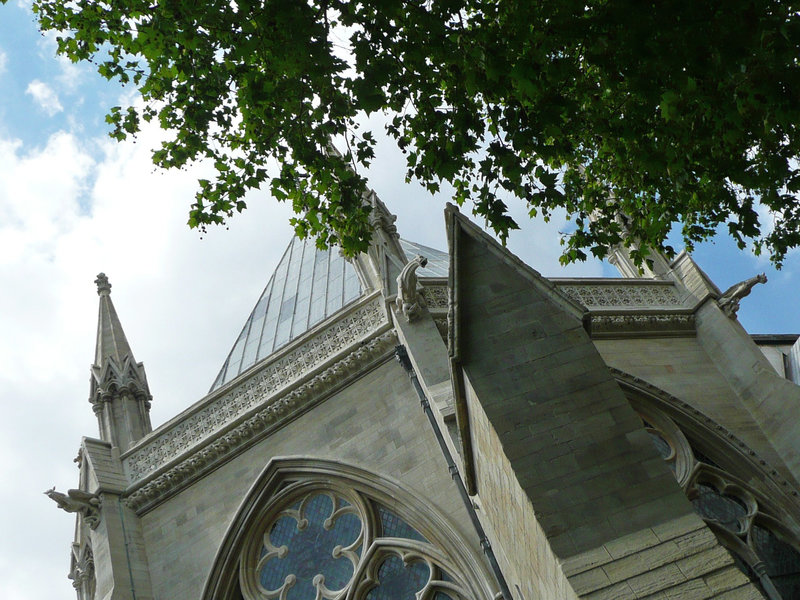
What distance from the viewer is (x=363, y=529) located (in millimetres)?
11367

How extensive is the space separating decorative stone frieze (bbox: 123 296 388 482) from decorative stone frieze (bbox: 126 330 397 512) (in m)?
0.10

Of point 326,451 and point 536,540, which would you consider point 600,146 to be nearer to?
point 536,540

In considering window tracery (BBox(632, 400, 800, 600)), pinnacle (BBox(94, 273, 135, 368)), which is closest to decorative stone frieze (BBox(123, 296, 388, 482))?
pinnacle (BBox(94, 273, 135, 368))

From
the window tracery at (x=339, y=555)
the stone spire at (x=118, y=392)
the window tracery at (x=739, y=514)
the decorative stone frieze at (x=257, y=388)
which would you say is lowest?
the window tracery at (x=739, y=514)

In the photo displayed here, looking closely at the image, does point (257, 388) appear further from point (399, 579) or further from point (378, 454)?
point (399, 579)

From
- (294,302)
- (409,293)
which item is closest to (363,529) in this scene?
(409,293)

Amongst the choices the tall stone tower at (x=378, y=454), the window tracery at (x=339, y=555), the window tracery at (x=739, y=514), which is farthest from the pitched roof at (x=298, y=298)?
the window tracery at (x=739, y=514)

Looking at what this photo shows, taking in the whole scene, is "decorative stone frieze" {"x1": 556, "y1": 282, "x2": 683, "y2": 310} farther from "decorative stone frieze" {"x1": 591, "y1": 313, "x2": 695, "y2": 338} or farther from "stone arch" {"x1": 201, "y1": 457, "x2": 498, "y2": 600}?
"stone arch" {"x1": 201, "y1": 457, "x2": 498, "y2": 600}

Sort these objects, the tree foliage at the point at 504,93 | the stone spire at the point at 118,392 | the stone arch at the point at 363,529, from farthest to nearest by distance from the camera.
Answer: the stone spire at the point at 118,392, the stone arch at the point at 363,529, the tree foliage at the point at 504,93

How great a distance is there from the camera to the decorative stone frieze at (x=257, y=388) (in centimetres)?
1240

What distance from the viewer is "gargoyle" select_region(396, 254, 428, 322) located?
1137cm

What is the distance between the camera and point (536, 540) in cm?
504

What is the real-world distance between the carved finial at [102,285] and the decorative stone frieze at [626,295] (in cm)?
762

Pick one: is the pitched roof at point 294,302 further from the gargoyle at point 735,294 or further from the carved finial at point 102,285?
the gargoyle at point 735,294
